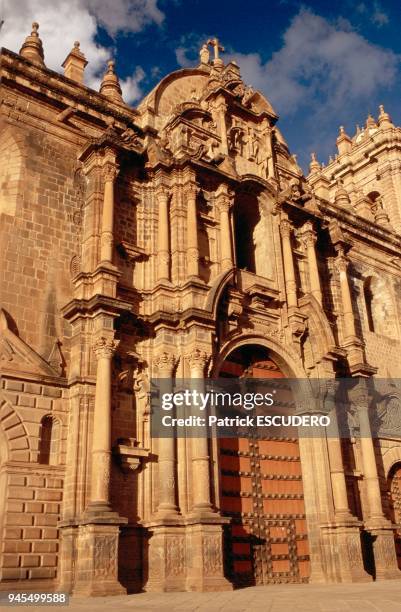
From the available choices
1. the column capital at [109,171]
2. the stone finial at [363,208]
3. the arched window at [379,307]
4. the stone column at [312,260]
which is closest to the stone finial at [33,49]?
the column capital at [109,171]

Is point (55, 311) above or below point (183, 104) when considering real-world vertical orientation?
below

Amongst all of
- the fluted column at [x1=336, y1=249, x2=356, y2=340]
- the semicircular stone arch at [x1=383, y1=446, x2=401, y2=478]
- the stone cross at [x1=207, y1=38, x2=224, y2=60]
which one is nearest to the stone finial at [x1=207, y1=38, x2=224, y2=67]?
the stone cross at [x1=207, y1=38, x2=224, y2=60]

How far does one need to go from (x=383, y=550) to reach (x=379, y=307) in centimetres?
864

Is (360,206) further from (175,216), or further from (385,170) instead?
(175,216)

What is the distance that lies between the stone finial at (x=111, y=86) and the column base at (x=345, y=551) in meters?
11.8

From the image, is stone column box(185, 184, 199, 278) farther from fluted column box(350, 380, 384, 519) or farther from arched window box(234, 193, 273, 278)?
fluted column box(350, 380, 384, 519)

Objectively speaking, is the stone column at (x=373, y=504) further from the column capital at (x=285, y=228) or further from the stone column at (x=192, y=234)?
the stone column at (x=192, y=234)

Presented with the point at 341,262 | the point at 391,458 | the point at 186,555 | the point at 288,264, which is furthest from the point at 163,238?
the point at 391,458

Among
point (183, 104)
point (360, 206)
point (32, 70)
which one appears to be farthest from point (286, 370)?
point (360, 206)

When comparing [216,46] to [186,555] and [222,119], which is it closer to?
[222,119]

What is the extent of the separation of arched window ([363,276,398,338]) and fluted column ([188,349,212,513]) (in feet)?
30.1

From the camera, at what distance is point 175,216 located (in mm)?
14664

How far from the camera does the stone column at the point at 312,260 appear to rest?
16766 millimetres

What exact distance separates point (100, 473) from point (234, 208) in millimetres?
8986
